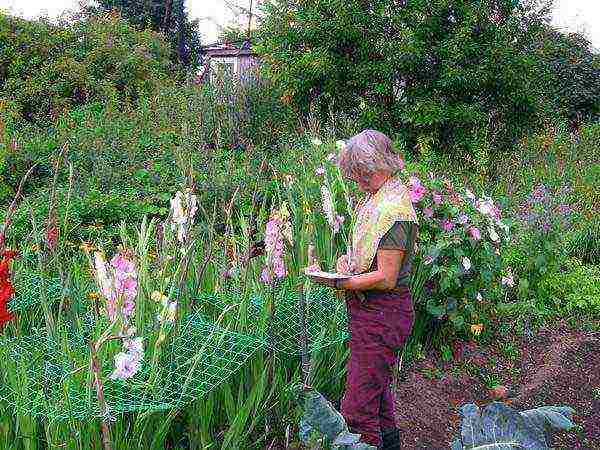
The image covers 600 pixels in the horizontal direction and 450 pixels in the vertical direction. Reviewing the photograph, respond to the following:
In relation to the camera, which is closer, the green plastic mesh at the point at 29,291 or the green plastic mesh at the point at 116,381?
the green plastic mesh at the point at 116,381

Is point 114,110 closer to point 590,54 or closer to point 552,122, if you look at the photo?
point 552,122

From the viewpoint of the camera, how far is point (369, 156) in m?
2.66

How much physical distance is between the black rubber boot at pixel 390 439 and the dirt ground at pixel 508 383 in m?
0.43

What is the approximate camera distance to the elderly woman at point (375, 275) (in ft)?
8.73

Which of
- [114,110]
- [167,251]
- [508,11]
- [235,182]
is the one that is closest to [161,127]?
[114,110]

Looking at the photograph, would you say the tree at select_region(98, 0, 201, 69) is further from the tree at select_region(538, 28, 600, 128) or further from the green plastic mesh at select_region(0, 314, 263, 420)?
the green plastic mesh at select_region(0, 314, 263, 420)

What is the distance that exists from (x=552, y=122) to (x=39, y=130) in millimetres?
8279

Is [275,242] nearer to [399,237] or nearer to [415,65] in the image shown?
[399,237]

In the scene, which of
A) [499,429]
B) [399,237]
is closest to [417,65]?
[399,237]

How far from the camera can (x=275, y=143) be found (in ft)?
32.9

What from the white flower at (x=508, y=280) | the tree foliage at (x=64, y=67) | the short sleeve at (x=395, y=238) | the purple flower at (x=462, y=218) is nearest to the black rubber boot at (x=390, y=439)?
the short sleeve at (x=395, y=238)

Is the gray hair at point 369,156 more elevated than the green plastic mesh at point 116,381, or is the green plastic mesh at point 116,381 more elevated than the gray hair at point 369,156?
the gray hair at point 369,156

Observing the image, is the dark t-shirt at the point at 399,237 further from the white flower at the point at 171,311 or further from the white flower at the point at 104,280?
the white flower at the point at 104,280

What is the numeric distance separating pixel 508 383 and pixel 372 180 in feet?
7.24
